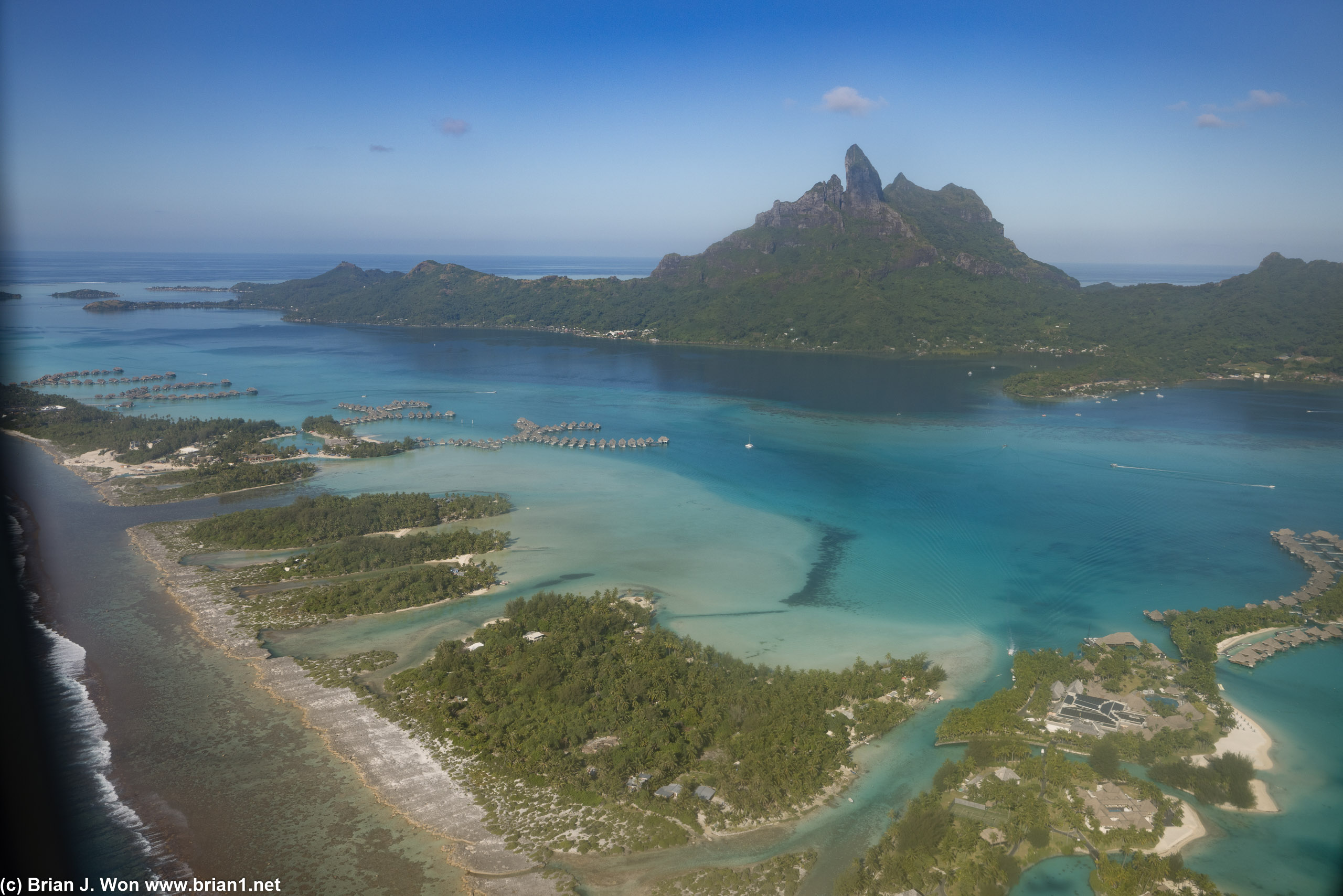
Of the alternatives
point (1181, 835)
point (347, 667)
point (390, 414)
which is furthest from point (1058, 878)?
point (390, 414)

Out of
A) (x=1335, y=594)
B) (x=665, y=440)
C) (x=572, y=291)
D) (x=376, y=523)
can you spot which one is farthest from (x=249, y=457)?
(x=572, y=291)

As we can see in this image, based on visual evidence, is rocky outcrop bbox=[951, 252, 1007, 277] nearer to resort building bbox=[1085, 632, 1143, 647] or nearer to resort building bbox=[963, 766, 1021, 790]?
resort building bbox=[1085, 632, 1143, 647]

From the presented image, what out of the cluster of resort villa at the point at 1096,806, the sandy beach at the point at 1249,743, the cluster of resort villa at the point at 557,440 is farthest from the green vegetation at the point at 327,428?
the sandy beach at the point at 1249,743

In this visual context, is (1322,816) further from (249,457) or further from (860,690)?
(249,457)

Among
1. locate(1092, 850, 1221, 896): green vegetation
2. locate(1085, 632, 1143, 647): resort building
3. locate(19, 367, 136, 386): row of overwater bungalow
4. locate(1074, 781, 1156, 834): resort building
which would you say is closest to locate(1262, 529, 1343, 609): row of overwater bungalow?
locate(1085, 632, 1143, 647): resort building

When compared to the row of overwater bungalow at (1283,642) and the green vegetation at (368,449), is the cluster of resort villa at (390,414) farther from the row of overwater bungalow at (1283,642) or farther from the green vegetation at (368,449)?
the row of overwater bungalow at (1283,642)

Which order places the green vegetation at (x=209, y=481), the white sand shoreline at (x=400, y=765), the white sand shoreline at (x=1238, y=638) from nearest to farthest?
the white sand shoreline at (x=400, y=765), the white sand shoreline at (x=1238, y=638), the green vegetation at (x=209, y=481)
